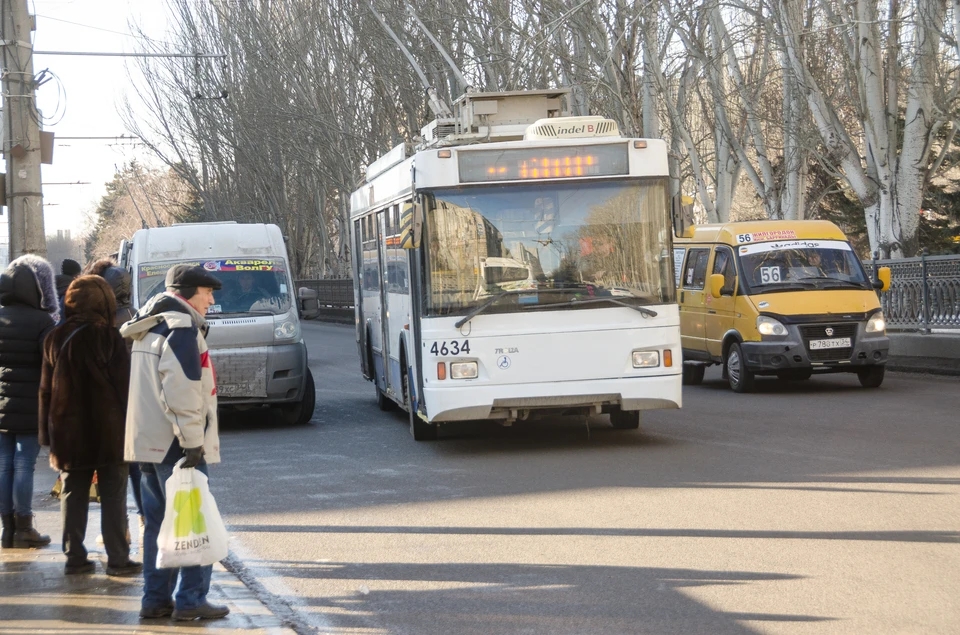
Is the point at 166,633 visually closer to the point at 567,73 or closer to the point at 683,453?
the point at 683,453

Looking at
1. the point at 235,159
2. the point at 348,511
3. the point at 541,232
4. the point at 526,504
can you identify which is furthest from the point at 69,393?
the point at 235,159

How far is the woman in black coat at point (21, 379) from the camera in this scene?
7754 mm

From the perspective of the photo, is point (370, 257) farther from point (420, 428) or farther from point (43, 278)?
point (43, 278)

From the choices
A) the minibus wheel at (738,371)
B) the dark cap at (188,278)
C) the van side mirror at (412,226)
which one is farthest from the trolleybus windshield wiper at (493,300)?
the minibus wheel at (738,371)

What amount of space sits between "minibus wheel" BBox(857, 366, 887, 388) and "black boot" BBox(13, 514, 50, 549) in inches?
461

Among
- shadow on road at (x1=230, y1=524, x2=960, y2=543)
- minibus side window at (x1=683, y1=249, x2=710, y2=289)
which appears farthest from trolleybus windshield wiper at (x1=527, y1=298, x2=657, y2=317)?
minibus side window at (x1=683, y1=249, x2=710, y2=289)

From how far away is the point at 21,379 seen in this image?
7.77 meters

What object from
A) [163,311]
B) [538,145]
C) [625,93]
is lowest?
[163,311]

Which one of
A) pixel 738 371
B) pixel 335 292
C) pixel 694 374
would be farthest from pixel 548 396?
pixel 335 292

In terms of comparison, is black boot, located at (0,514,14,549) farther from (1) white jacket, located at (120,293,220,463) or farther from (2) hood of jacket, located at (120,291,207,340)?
(2) hood of jacket, located at (120,291,207,340)

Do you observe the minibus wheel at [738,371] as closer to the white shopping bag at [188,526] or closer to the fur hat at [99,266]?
the fur hat at [99,266]

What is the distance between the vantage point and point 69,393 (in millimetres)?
6957

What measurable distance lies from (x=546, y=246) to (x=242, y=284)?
205 inches

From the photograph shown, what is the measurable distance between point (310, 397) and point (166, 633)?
9410mm
